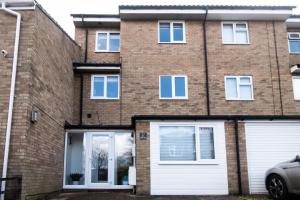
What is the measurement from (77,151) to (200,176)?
5641mm

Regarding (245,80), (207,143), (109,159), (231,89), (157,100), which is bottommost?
(109,159)

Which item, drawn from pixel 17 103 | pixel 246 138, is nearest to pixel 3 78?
pixel 17 103

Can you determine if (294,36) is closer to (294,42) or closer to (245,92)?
(294,42)

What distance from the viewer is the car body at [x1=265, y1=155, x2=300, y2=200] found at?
9.10 meters

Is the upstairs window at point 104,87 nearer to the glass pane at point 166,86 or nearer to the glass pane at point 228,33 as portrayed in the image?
the glass pane at point 166,86

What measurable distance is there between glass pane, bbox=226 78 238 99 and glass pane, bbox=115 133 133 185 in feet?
16.4

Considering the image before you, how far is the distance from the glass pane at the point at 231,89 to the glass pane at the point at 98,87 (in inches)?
226

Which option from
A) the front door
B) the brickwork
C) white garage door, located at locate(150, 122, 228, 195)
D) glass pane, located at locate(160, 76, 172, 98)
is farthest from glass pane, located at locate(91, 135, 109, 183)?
glass pane, located at locate(160, 76, 172, 98)

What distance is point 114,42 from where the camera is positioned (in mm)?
17531

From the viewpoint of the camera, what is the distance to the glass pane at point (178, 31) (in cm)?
1672

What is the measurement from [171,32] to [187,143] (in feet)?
22.7

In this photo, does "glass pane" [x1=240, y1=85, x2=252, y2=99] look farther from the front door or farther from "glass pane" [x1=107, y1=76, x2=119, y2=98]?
the front door

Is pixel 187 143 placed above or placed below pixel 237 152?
above

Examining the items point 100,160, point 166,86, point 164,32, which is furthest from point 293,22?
point 100,160
